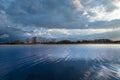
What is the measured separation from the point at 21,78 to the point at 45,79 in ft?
8.58

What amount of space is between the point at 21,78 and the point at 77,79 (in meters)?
5.93

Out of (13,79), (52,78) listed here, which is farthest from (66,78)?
(13,79)

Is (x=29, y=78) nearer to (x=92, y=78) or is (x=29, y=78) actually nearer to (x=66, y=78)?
(x=66, y=78)

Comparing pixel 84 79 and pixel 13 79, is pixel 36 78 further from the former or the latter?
pixel 84 79

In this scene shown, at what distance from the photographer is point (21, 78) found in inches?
403

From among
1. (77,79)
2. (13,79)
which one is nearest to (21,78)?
(13,79)

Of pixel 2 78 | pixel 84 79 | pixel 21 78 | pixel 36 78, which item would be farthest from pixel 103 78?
pixel 2 78

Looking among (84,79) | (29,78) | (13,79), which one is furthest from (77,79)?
(13,79)

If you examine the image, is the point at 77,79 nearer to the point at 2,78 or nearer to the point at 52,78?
the point at 52,78

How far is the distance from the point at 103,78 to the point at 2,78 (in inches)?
413

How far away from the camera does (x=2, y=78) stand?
32.8 ft

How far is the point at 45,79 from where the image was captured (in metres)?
9.99

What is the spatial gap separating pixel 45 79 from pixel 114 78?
7196mm

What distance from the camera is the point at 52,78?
10242 millimetres
